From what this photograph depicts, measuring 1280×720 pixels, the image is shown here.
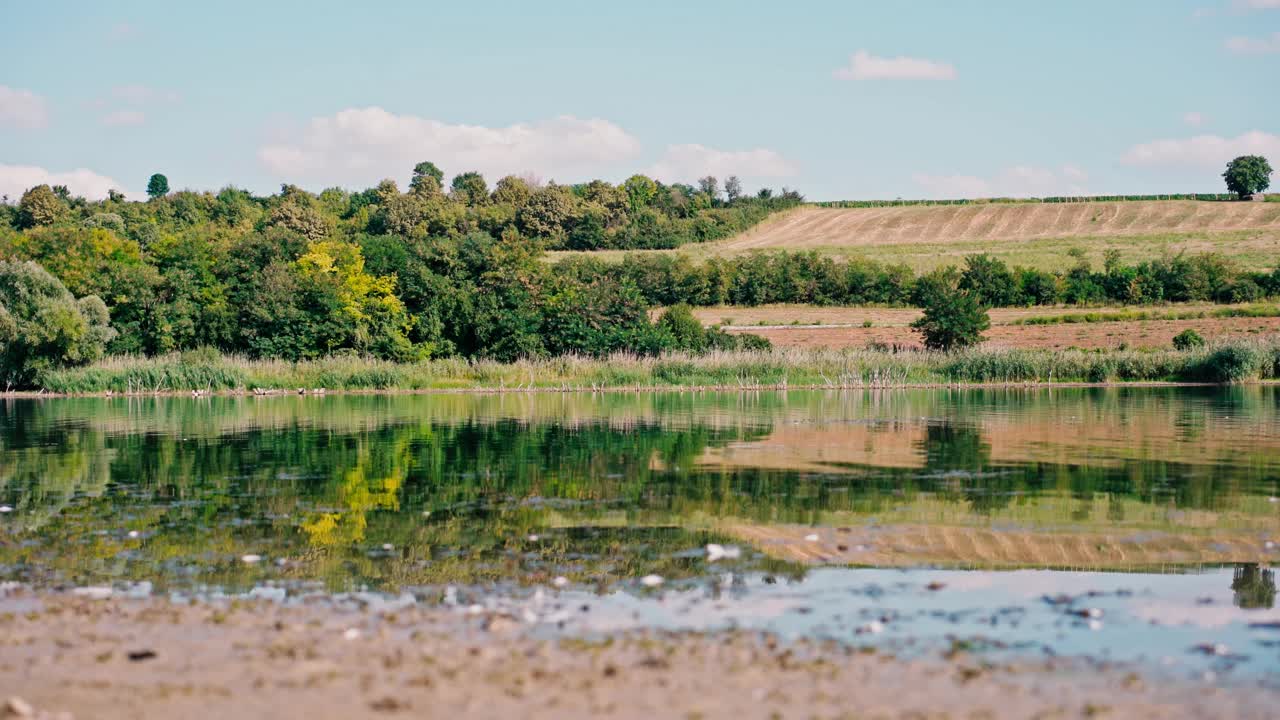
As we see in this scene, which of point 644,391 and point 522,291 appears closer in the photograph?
point 644,391

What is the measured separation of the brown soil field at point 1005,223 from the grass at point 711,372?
63910mm

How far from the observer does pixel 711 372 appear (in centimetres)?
5978

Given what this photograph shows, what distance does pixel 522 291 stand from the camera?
69.8 m

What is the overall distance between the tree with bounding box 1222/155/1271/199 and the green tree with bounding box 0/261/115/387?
12283 cm

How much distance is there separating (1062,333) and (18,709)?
241 feet

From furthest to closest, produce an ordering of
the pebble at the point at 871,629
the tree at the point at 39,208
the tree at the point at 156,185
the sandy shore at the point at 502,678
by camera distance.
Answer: the tree at the point at 156,185 → the tree at the point at 39,208 → the pebble at the point at 871,629 → the sandy shore at the point at 502,678

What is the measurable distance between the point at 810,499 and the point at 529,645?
→ 28.0ft

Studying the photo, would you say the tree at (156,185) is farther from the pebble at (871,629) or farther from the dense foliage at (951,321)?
the pebble at (871,629)

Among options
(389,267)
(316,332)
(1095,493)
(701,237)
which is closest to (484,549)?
(1095,493)

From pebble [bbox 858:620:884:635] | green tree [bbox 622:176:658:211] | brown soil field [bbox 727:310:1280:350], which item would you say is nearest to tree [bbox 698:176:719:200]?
green tree [bbox 622:176:658:211]

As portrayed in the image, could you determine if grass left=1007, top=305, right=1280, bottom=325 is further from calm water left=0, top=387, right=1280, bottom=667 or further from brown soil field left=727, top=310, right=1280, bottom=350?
calm water left=0, top=387, right=1280, bottom=667

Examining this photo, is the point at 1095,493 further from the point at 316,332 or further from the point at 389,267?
the point at 389,267

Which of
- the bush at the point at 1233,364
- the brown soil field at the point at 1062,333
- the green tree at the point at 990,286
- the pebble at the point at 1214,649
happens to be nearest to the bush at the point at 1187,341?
the brown soil field at the point at 1062,333

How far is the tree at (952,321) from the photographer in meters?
65.5
